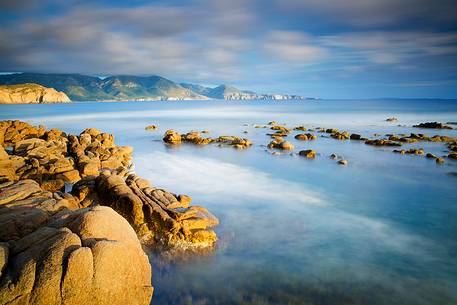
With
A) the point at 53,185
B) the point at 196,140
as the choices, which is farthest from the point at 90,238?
the point at 196,140

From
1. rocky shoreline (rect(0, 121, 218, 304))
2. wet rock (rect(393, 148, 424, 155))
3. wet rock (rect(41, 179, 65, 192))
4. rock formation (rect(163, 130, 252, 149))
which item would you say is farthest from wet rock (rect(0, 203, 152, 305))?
wet rock (rect(393, 148, 424, 155))

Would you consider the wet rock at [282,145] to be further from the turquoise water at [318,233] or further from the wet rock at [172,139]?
the wet rock at [172,139]

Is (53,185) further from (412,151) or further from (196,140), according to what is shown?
(412,151)

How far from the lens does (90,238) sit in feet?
26.4

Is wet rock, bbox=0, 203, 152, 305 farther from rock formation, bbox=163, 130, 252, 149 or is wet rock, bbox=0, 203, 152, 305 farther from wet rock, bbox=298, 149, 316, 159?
rock formation, bbox=163, 130, 252, 149

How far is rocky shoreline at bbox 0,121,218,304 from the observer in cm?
701

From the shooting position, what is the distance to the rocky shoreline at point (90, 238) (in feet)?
23.0

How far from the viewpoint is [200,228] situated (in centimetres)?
1387

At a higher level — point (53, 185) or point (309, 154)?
point (309, 154)

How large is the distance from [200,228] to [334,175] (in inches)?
614

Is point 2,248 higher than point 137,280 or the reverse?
higher

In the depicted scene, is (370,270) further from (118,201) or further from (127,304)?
(118,201)

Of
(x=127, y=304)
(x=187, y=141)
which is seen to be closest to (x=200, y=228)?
(x=127, y=304)

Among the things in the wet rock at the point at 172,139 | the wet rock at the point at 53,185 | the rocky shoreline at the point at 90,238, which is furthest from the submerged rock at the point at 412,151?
the wet rock at the point at 53,185
